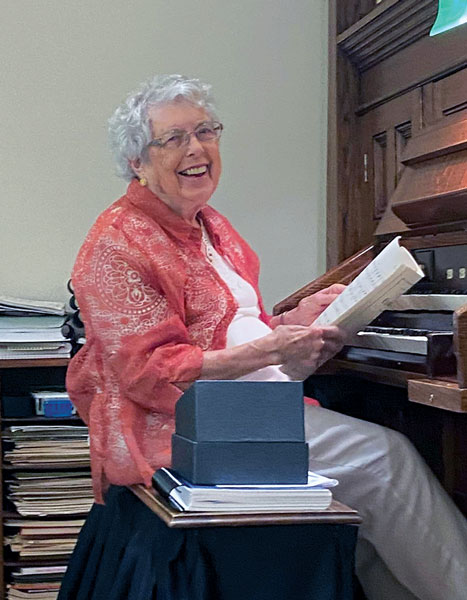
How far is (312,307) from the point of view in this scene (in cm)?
224

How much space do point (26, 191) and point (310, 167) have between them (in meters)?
0.96

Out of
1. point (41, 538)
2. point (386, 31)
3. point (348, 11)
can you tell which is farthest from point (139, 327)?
Result: point (348, 11)

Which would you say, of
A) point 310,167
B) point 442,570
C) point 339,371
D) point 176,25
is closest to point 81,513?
point 339,371

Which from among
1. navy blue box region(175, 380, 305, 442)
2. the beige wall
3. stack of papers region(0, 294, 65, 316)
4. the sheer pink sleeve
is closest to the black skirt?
navy blue box region(175, 380, 305, 442)

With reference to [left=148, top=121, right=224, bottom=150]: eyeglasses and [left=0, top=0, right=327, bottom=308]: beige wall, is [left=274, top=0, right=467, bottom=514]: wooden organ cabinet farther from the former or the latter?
[left=148, top=121, right=224, bottom=150]: eyeglasses

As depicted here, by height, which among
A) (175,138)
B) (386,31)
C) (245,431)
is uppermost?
(386,31)

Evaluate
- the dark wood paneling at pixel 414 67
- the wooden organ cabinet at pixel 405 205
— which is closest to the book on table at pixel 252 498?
the wooden organ cabinet at pixel 405 205

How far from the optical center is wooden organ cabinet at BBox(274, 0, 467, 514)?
6.47 feet

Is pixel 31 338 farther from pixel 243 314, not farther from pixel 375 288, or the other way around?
pixel 375 288

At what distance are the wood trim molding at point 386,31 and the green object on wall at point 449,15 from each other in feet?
0.25

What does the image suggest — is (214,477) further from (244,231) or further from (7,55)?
(7,55)

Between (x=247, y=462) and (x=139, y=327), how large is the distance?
0.43 metres

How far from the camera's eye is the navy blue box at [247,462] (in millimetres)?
1557

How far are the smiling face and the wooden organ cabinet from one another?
1.67ft
